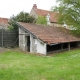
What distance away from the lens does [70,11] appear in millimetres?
30641

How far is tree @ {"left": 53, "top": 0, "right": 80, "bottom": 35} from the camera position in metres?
30.6

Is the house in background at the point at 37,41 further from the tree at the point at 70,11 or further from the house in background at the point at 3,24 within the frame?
the house in background at the point at 3,24

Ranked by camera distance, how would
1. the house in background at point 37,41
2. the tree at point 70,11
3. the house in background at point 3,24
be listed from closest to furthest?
1. the house in background at point 37,41
2. the tree at point 70,11
3. the house in background at point 3,24

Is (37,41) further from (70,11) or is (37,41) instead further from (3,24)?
(3,24)

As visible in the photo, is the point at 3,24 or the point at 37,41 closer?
the point at 37,41

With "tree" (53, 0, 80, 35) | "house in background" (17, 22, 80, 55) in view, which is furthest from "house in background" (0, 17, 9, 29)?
"house in background" (17, 22, 80, 55)

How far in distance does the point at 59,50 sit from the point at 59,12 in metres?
8.88

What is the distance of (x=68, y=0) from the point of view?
30281mm

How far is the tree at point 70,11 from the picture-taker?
30606 millimetres

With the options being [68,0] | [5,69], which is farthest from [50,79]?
[68,0]

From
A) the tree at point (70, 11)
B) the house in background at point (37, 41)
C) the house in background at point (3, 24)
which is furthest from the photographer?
the house in background at point (3, 24)

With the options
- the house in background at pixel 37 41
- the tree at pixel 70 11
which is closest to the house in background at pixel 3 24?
the tree at pixel 70 11

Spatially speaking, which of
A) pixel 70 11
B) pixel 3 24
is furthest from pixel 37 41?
pixel 3 24

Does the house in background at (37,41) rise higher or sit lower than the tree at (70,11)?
lower
